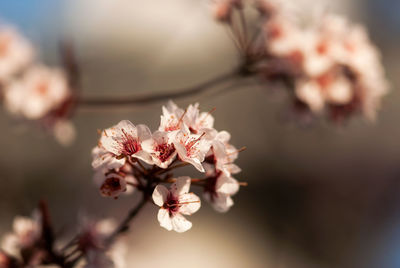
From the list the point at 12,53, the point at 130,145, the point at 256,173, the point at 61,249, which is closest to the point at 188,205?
the point at 130,145

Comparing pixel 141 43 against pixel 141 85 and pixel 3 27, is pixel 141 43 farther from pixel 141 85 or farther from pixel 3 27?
pixel 3 27

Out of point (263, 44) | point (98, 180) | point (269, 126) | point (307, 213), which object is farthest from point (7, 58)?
point (307, 213)

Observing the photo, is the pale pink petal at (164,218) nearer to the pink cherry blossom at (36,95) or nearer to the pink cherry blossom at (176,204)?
the pink cherry blossom at (176,204)

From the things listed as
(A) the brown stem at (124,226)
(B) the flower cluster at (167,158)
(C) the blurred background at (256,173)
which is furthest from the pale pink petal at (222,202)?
(C) the blurred background at (256,173)

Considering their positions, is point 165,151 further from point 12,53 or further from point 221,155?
point 12,53

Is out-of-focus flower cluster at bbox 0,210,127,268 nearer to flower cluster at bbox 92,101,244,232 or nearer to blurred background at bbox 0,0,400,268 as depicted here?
flower cluster at bbox 92,101,244,232

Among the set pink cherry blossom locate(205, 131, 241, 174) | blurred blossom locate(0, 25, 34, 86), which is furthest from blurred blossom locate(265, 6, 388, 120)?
blurred blossom locate(0, 25, 34, 86)
